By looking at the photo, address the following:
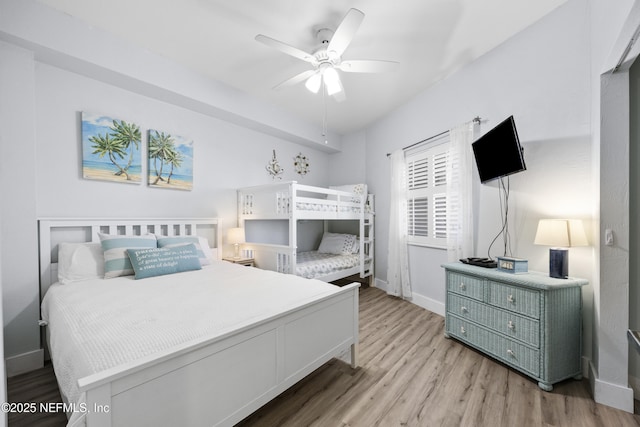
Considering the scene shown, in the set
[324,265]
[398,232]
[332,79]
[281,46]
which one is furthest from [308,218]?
[281,46]

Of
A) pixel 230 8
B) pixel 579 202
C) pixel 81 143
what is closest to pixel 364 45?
pixel 230 8

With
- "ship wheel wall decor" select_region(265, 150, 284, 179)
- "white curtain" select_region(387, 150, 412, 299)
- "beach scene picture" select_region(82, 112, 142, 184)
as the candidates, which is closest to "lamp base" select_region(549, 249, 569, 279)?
"white curtain" select_region(387, 150, 412, 299)

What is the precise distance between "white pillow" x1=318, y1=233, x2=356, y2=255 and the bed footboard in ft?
8.11

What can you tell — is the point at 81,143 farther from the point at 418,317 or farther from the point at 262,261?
the point at 418,317

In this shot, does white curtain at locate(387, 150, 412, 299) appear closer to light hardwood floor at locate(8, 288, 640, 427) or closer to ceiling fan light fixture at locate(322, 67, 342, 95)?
light hardwood floor at locate(8, 288, 640, 427)

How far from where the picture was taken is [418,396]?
5.66ft

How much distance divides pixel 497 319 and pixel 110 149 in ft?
12.6

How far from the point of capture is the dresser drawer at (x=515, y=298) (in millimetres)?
1848

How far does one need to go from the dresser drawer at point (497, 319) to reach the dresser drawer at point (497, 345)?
49 mm

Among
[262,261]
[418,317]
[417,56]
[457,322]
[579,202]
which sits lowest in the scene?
[418,317]

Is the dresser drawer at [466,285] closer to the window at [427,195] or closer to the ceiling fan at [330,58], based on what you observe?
the window at [427,195]

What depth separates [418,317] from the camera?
3061mm

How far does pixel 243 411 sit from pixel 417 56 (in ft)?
10.4

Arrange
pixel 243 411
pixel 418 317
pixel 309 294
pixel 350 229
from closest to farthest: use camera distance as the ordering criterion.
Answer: pixel 243 411
pixel 309 294
pixel 418 317
pixel 350 229
